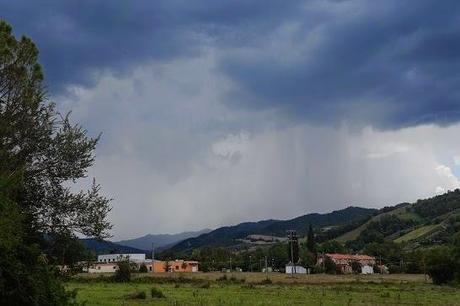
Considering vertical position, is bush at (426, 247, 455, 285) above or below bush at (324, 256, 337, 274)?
below

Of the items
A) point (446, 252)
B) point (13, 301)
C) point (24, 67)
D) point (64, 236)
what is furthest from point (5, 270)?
point (446, 252)

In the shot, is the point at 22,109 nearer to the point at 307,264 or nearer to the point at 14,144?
the point at 14,144

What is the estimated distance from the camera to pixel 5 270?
19.8m

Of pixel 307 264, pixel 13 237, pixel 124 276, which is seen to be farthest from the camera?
pixel 307 264

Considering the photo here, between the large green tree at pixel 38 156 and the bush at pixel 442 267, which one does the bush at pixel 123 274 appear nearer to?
the bush at pixel 442 267

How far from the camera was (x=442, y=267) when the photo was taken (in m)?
107

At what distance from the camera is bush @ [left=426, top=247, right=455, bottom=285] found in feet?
348

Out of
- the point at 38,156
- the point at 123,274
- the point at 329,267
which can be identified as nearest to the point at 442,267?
the point at 123,274

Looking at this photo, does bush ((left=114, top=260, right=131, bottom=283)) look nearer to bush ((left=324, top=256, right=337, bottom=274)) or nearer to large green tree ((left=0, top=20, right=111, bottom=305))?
large green tree ((left=0, top=20, right=111, bottom=305))

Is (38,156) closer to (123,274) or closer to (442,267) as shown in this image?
(123,274)

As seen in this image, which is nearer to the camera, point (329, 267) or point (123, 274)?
point (123, 274)

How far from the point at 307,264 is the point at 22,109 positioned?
17346 centimetres

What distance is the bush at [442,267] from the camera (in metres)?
106

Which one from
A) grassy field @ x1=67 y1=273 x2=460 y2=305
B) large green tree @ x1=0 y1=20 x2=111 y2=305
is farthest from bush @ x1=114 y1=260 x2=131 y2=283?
large green tree @ x1=0 y1=20 x2=111 y2=305
